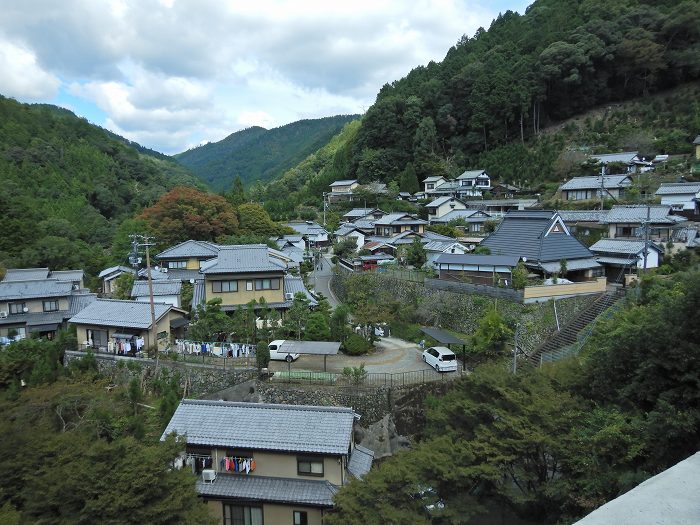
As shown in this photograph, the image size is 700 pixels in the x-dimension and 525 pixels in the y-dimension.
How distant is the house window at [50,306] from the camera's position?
28859 mm

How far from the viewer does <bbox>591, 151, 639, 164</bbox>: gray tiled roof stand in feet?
149

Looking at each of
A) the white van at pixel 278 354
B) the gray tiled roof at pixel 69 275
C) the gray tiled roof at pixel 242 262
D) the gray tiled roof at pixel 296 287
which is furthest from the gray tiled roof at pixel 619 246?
the gray tiled roof at pixel 69 275

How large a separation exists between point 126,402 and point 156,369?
2.53 meters

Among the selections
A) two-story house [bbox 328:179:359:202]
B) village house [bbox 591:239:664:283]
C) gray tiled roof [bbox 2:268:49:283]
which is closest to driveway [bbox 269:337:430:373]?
village house [bbox 591:239:664:283]

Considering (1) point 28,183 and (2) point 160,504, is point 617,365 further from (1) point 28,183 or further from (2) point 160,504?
(1) point 28,183

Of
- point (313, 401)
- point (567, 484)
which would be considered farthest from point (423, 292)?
→ point (567, 484)

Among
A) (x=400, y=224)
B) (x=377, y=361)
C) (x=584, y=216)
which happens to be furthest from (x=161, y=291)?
(x=584, y=216)

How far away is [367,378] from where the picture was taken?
20.8 metres

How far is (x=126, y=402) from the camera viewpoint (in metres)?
20.3

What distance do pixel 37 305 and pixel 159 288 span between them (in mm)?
7563

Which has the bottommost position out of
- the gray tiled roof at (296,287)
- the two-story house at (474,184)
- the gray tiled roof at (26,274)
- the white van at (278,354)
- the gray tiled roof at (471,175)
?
the white van at (278,354)

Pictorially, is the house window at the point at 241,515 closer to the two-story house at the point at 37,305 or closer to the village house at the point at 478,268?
the village house at the point at 478,268

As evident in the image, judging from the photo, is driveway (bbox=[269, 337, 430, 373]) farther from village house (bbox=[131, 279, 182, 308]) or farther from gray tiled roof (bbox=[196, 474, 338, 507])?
village house (bbox=[131, 279, 182, 308])

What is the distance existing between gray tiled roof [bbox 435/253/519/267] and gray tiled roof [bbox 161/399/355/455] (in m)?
14.5
